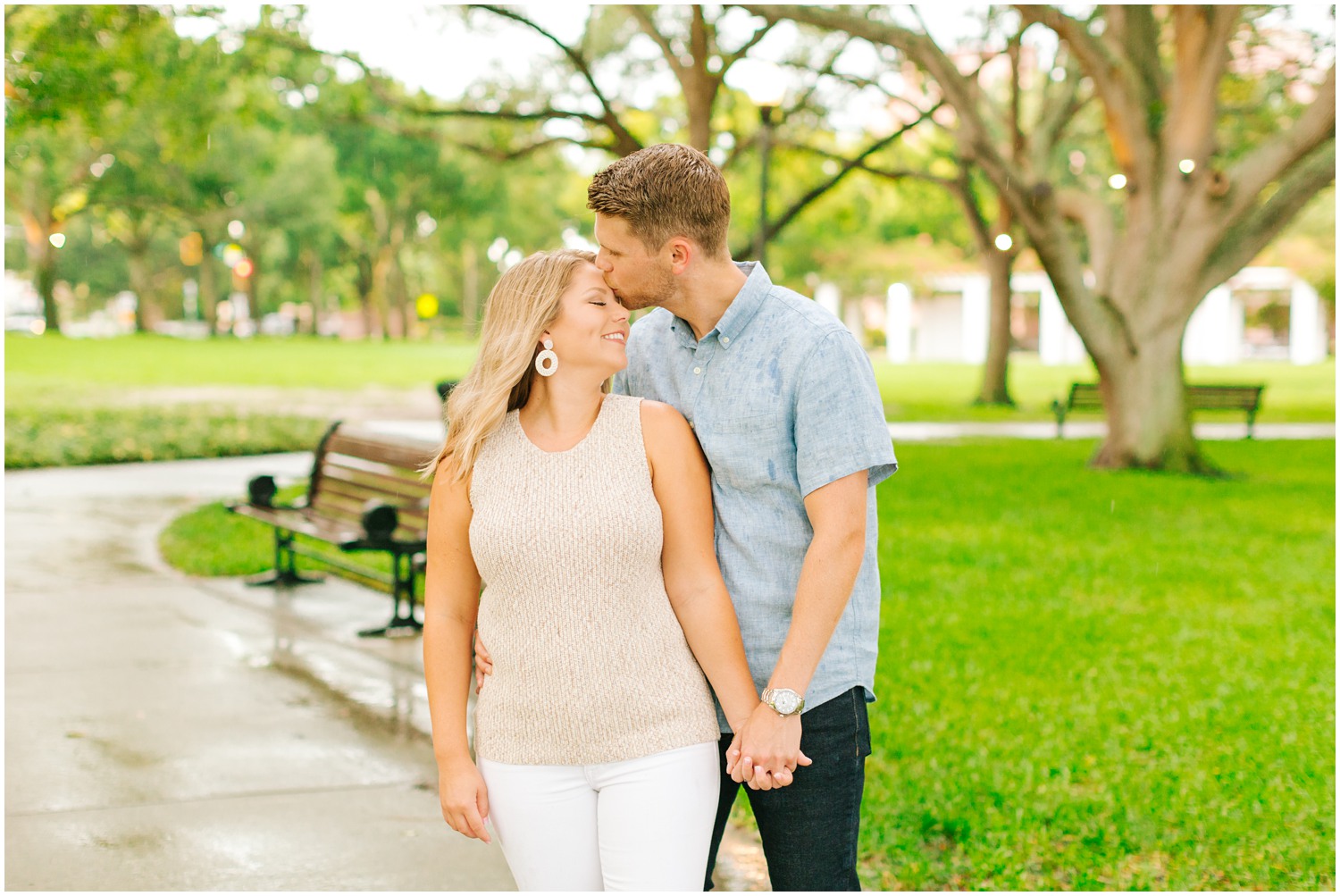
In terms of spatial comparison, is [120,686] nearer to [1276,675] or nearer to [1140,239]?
[1276,675]

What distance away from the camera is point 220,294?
8169cm

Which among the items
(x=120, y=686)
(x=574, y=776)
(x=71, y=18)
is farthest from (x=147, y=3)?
(x=574, y=776)

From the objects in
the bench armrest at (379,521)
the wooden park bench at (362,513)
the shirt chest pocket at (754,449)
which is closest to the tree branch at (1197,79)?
the wooden park bench at (362,513)

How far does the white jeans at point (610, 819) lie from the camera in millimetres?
2293

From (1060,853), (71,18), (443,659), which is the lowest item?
(1060,853)

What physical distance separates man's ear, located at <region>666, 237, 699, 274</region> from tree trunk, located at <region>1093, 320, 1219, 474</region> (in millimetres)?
12959

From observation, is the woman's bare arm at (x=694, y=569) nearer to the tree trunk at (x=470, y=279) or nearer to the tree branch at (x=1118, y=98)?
the tree branch at (x=1118, y=98)

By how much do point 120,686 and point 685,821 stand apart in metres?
4.39

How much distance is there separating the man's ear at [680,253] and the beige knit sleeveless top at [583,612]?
0.31 metres

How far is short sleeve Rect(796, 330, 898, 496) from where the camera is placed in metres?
2.31

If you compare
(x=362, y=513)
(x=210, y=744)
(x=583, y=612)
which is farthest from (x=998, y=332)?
(x=583, y=612)

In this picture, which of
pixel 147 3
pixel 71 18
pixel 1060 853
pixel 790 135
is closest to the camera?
pixel 1060 853

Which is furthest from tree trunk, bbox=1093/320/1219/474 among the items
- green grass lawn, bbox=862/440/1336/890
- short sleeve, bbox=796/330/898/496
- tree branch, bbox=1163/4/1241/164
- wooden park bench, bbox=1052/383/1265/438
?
short sleeve, bbox=796/330/898/496

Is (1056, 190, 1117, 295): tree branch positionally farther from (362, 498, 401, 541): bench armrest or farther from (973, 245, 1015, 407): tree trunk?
(973, 245, 1015, 407): tree trunk
